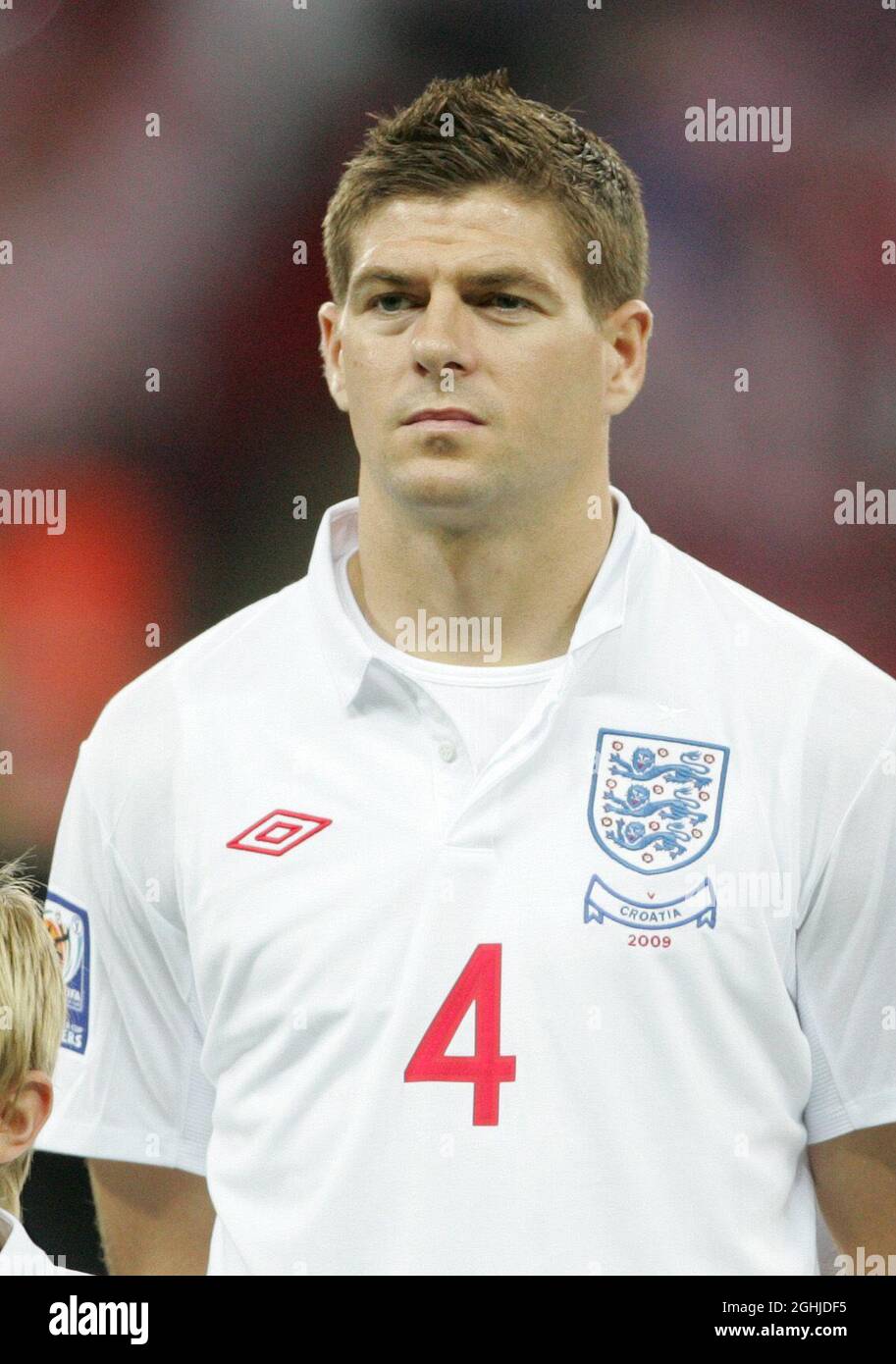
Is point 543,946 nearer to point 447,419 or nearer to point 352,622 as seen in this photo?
point 352,622

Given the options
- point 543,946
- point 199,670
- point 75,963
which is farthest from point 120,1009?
point 543,946

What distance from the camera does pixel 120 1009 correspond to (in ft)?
6.31

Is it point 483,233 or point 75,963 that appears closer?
point 483,233

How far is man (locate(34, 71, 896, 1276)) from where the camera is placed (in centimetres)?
178

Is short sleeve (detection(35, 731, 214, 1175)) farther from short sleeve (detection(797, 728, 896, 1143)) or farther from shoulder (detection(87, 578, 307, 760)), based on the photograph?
short sleeve (detection(797, 728, 896, 1143))

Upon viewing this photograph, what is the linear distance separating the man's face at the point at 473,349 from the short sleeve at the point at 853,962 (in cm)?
51

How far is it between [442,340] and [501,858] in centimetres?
58

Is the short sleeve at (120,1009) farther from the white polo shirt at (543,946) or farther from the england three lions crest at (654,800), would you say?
the england three lions crest at (654,800)

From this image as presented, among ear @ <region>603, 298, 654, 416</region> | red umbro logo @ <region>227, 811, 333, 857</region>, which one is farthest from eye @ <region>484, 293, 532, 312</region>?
red umbro logo @ <region>227, 811, 333, 857</region>

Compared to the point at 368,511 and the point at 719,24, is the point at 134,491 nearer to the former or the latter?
the point at 368,511

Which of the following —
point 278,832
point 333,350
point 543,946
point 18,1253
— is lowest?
point 18,1253

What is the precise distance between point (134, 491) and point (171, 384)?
14 centimetres

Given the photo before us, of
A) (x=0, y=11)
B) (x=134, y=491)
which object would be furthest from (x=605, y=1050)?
(x=0, y=11)

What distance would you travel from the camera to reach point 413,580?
6.21 ft
